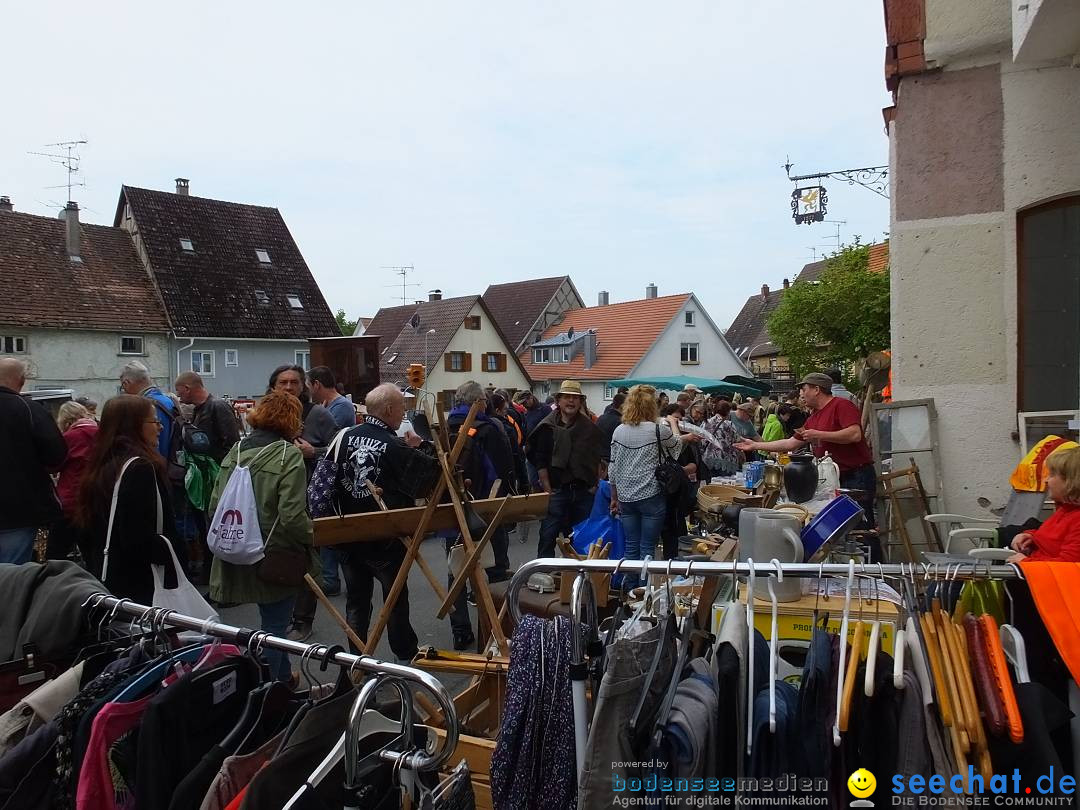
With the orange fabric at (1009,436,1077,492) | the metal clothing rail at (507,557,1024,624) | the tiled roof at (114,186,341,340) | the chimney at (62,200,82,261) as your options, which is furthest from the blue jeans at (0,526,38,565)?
the chimney at (62,200,82,261)

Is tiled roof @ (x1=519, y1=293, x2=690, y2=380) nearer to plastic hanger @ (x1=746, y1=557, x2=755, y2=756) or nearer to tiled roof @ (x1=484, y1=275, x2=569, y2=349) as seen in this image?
tiled roof @ (x1=484, y1=275, x2=569, y2=349)

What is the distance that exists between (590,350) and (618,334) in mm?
1807

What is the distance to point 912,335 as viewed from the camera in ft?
20.5

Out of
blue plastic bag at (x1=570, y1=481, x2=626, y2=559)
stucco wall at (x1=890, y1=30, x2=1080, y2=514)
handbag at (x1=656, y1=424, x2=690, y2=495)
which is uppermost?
stucco wall at (x1=890, y1=30, x2=1080, y2=514)

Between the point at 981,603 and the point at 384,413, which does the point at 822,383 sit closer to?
the point at 384,413

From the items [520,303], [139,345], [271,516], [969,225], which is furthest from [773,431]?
[520,303]

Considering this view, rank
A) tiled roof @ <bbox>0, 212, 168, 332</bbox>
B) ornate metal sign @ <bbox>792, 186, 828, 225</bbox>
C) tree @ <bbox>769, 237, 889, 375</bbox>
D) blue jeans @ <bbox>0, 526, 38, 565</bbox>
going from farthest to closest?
tiled roof @ <bbox>0, 212, 168, 332</bbox>, tree @ <bbox>769, 237, 889, 375</bbox>, ornate metal sign @ <bbox>792, 186, 828, 225</bbox>, blue jeans @ <bbox>0, 526, 38, 565</bbox>

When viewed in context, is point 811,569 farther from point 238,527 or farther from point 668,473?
point 668,473

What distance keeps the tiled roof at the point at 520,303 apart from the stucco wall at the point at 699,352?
9285mm

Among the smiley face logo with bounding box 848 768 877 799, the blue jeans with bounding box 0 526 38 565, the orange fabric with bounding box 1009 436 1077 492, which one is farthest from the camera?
the orange fabric with bounding box 1009 436 1077 492

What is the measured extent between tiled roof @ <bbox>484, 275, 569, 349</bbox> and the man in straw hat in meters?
38.9

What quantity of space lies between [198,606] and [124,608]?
4.13ft

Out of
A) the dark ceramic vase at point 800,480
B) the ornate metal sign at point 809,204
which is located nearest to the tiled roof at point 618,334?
the ornate metal sign at point 809,204

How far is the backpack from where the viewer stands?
404 cm
